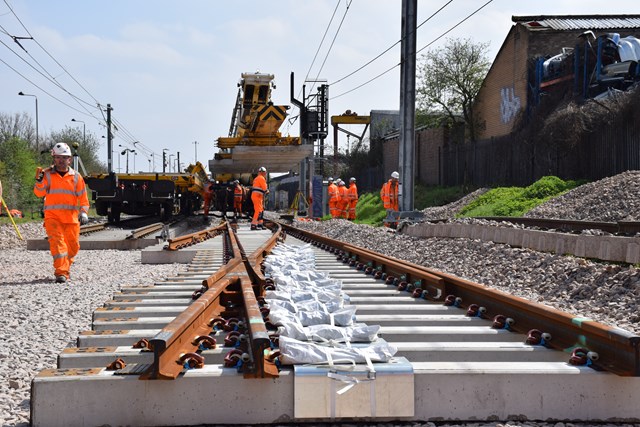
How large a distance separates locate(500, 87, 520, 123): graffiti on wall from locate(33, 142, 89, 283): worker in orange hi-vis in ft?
73.6

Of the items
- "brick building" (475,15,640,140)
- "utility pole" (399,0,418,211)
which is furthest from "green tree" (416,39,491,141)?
"utility pole" (399,0,418,211)

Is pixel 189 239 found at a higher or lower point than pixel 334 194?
lower

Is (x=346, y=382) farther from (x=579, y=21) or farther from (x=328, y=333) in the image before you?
(x=579, y=21)

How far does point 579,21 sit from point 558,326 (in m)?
29.2

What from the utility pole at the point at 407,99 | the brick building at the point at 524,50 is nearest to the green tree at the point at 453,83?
the brick building at the point at 524,50

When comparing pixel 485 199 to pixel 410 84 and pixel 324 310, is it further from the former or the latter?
pixel 324 310

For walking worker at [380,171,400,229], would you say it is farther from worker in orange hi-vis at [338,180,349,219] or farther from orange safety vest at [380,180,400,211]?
worker in orange hi-vis at [338,180,349,219]

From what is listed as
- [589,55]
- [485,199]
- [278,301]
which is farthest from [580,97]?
[278,301]

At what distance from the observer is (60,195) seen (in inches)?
331

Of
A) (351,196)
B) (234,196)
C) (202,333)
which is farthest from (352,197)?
(202,333)

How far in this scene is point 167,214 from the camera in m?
25.3

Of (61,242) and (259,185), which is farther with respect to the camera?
(259,185)

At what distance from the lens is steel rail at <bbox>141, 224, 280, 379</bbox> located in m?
2.72

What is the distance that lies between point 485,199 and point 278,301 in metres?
18.5
